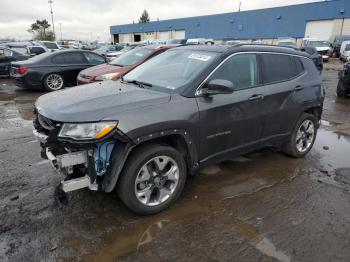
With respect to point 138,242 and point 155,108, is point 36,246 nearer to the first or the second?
point 138,242

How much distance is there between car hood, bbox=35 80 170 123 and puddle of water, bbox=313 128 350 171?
3156 mm

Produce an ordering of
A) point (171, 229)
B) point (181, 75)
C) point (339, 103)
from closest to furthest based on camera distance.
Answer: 1. point (171, 229)
2. point (181, 75)
3. point (339, 103)

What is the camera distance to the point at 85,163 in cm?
303

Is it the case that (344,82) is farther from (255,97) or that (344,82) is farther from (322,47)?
(322,47)

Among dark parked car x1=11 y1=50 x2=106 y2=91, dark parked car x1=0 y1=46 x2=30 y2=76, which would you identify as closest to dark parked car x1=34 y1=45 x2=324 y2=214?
dark parked car x1=11 y1=50 x2=106 y2=91

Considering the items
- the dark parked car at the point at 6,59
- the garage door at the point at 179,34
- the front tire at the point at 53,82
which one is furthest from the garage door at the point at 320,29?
the front tire at the point at 53,82

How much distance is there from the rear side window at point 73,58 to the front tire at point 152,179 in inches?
378

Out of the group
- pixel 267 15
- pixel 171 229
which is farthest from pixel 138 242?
pixel 267 15

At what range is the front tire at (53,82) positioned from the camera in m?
11.3

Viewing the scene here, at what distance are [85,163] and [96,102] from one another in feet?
2.07

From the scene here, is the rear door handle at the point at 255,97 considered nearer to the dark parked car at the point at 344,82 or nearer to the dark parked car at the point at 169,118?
the dark parked car at the point at 169,118

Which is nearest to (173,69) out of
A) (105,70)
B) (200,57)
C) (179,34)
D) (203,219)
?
(200,57)

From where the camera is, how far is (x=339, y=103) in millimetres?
10039

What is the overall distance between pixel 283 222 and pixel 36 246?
2484mm
